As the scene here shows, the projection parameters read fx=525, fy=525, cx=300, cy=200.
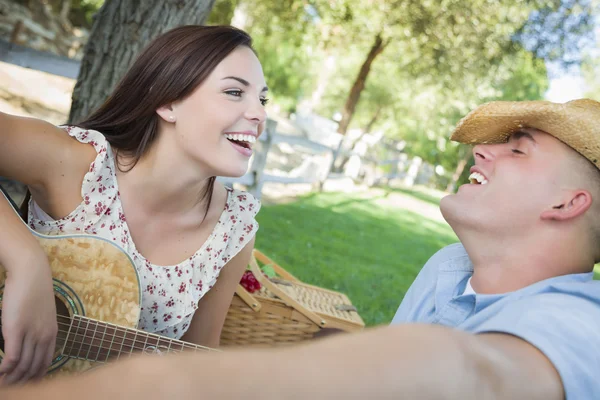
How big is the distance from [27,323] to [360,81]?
13392 millimetres

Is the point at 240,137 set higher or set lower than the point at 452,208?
lower

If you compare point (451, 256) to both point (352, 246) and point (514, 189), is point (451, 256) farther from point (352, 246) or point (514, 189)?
point (352, 246)

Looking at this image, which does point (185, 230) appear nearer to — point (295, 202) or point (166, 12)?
point (166, 12)

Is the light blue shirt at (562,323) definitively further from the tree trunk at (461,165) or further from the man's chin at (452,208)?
the tree trunk at (461,165)

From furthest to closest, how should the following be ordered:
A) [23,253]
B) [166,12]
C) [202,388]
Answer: [166,12] → [23,253] → [202,388]

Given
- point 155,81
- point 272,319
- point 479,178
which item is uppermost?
point 479,178

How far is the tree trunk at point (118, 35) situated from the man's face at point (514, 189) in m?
2.52

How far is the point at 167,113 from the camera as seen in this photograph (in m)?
2.20

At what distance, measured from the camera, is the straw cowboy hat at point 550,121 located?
1.43m

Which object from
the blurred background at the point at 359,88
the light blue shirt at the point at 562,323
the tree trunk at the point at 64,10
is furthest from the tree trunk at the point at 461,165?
the light blue shirt at the point at 562,323

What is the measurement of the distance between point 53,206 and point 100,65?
1.65 m

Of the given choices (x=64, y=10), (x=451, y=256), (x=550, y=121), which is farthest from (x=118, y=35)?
(x=64, y=10)

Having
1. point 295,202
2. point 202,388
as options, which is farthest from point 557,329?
point 295,202

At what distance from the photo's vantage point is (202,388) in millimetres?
532
